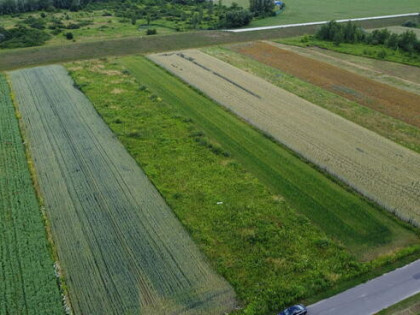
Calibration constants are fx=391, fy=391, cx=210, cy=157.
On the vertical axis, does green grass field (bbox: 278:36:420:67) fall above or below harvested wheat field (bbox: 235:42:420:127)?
above

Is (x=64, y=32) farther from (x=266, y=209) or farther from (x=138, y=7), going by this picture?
(x=266, y=209)

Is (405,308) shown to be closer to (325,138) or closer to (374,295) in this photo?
(374,295)

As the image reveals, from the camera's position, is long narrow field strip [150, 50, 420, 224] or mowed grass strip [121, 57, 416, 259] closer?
mowed grass strip [121, 57, 416, 259]

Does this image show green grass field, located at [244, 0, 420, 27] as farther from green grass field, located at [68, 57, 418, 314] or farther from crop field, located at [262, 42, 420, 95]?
green grass field, located at [68, 57, 418, 314]

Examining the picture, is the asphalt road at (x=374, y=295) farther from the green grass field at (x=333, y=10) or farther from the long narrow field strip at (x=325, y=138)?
the green grass field at (x=333, y=10)

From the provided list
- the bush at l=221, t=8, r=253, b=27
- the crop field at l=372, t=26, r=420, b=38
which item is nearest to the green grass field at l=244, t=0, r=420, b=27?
the bush at l=221, t=8, r=253, b=27
